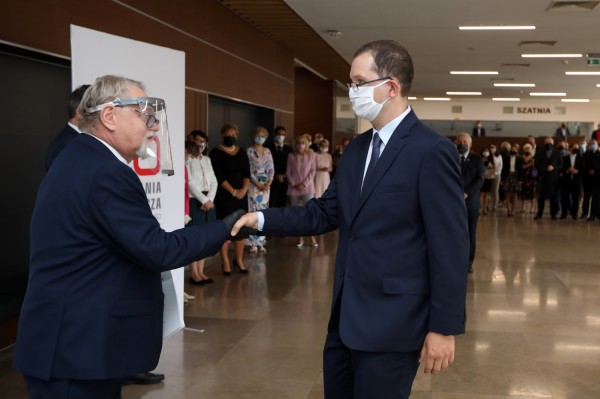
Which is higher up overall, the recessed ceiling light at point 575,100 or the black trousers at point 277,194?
the recessed ceiling light at point 575,100

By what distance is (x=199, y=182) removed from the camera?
7.63 metres

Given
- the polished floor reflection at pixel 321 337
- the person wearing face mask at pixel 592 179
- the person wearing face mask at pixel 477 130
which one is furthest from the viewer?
the person wearing face mask at pixel 477 130

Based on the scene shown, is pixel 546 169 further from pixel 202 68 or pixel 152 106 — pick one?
pixel 152 106

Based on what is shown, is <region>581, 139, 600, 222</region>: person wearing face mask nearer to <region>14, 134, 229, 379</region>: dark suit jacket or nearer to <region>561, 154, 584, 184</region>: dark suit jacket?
<region>561, 154, 584, 184</region>: dark suit jacket

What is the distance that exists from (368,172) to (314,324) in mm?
3926

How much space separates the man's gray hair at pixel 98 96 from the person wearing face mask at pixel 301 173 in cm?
872

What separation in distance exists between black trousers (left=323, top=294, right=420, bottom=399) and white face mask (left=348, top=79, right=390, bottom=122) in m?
0.67

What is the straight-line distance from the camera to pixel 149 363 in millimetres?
2223

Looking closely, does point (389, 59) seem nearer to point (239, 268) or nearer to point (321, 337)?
point (321, 337)

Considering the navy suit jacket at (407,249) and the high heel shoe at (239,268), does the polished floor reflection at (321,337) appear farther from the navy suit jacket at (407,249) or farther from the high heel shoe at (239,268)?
the navy suit jacket at (407,249)

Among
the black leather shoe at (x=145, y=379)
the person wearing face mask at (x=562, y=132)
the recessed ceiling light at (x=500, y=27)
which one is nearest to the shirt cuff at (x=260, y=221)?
the black leather shoe at (x=145, y=379)

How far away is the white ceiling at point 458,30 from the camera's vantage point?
9.98 meters

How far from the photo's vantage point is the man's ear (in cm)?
223

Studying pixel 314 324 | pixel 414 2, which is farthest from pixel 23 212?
pixel 414 2
